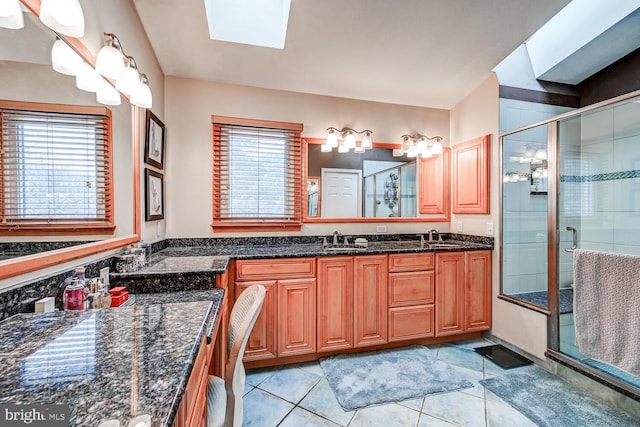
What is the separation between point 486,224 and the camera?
280 cm

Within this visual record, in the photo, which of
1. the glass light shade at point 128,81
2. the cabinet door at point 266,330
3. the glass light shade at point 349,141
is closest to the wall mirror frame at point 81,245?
the glass light shade at point 128,81

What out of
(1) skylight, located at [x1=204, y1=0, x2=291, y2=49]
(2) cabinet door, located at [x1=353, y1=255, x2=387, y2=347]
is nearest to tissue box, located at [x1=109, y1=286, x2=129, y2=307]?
(2) cabinet door, located at [x1=353, y1=255, x2=387, y2=347]

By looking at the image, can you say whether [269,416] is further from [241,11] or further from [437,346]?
[241,11]

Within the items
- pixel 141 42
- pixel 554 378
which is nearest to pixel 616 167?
pixel 554 378

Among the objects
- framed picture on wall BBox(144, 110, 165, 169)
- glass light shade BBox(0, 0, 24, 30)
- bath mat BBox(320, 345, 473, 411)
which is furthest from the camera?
framed picture on wall BBox(144, 110, 165, 169)

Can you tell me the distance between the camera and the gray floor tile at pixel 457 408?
5.61 feet

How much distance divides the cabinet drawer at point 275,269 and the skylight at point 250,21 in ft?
5.46

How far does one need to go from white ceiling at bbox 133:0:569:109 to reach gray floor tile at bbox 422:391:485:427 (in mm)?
2553

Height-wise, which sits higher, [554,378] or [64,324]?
[64,324]

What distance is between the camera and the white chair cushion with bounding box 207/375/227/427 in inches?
41.3

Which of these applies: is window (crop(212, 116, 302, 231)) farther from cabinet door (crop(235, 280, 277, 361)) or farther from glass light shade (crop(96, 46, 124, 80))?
glass light shade (crop(96, 46, 124, 80))

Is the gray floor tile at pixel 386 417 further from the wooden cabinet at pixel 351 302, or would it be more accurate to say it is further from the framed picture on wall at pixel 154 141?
the framed picture on wall at pixel 154 141

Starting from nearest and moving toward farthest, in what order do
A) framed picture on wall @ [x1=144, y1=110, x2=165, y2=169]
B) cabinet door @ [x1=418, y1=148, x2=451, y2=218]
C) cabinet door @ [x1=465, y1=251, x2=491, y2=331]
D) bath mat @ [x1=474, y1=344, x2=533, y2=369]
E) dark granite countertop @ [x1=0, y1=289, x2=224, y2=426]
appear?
1. dark granite countertop @ [x1=0, y1=289, x2=224, y2=426]
2. framed picture on wall @ [x1=144, y1=110, x2=165, y2=169]
3. bath mat @ [x1=474, y1=344, x2=533, y2=369]
4. cabinet door @ [x1=465, y1=251, x2=491, y2=331]
5. cabinet door @ [x1=418, y1=148, x2=451, y2=218]

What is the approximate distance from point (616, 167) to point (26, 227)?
3.58 m
